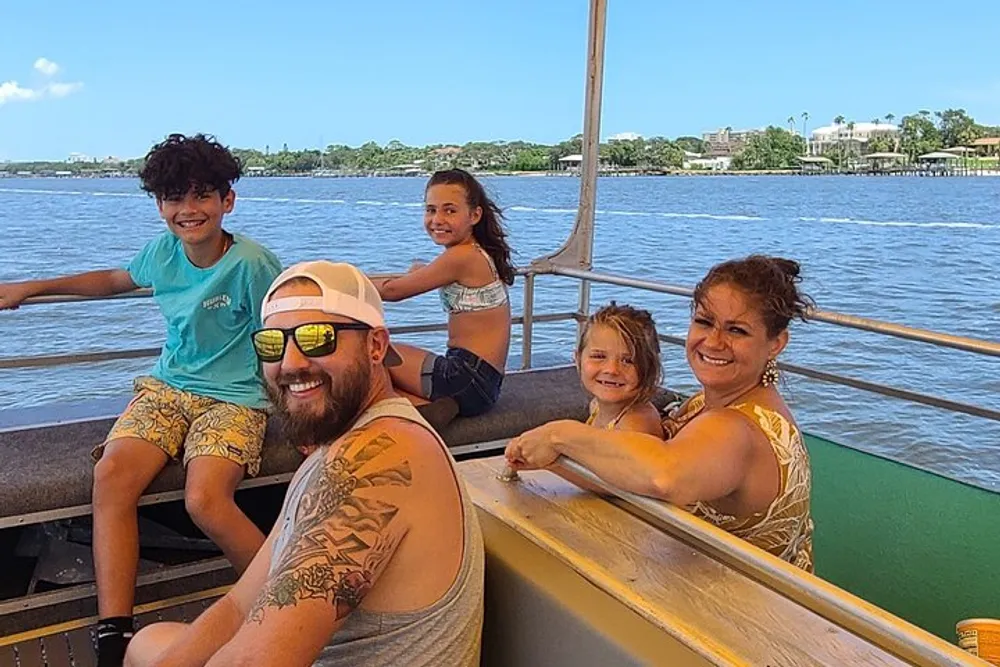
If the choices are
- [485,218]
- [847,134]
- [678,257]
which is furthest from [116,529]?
[847,134]

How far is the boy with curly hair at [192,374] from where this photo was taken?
7.35 feet

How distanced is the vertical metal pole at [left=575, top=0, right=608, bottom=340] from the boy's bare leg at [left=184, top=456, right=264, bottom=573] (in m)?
1.64

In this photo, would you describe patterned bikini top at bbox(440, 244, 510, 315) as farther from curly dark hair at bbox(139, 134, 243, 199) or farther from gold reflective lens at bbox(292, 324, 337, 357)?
gold reflective lens at bbox(292, 324, 337, 357)

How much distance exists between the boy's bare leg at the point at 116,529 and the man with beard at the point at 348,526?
715 millimetres

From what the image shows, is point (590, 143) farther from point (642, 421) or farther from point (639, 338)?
point (642, 421)

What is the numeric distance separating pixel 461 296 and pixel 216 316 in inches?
30.0

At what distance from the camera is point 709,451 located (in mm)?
1443

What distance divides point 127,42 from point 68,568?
894cm

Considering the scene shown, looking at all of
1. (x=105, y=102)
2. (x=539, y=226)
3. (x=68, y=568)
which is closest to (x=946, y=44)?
(x=539, y=226)

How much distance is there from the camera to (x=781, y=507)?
1.53 m

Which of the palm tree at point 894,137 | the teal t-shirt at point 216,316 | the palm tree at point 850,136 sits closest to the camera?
the teal t-shirt at point 216,316

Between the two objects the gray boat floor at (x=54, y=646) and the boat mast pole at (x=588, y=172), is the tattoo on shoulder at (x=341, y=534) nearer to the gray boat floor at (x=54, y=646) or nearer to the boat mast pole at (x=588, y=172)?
the gray boat floor at (x=54, y=646)

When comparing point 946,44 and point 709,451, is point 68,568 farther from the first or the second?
point 946,44

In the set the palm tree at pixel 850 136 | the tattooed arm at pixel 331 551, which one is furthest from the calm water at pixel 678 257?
the palm tree at pixel 850 136
